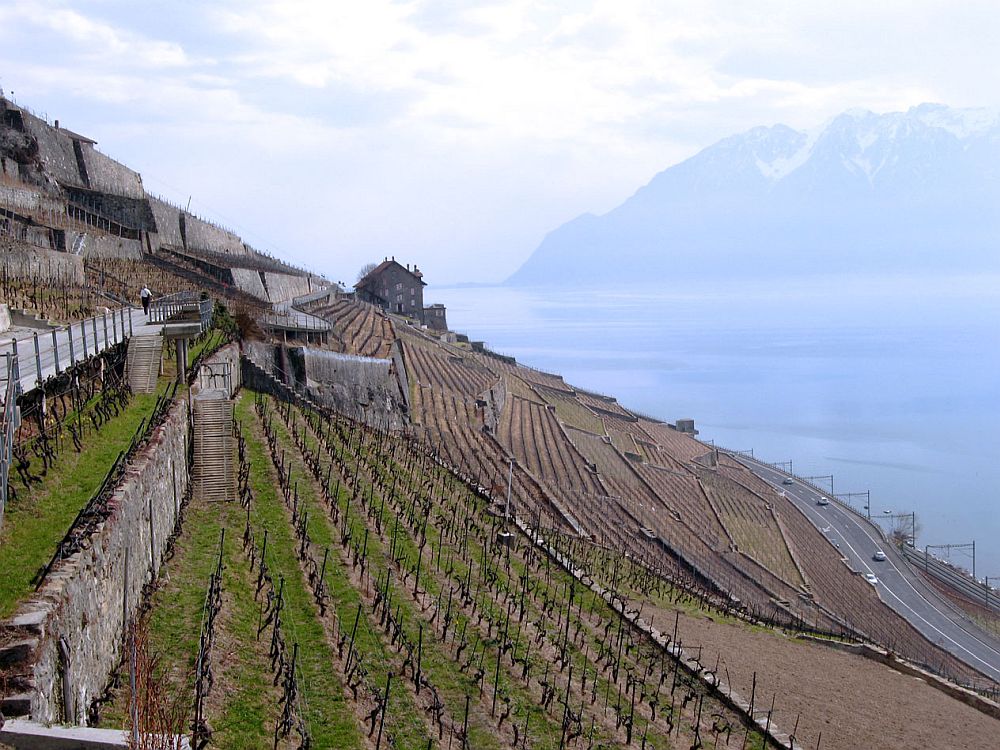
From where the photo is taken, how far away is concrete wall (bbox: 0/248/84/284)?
2612 centimetres

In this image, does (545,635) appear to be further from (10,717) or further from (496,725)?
(10,717)

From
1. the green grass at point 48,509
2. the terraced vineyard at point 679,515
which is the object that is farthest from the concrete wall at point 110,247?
the green grass at point 48,509

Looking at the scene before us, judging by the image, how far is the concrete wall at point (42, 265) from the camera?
85.7 feet

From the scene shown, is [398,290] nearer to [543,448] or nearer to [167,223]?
[167,223]

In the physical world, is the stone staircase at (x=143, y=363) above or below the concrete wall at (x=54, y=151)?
below

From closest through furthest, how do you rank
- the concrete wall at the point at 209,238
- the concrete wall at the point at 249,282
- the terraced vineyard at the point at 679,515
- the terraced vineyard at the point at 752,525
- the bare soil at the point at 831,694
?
the bare soil at the point at 831,694 < the terraced vineyard at the point at 679,515 < the terraced vineyard at the point at 752,525 < the concrete wall at the point at 249,282 < the concrete wall at the point at 209,238

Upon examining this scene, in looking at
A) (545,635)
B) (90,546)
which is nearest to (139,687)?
(90,546)

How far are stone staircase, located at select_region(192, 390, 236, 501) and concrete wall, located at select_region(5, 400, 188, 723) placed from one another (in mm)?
2620

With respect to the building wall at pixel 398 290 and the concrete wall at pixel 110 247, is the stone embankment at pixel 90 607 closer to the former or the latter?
the concrete wall at pixel 110 247

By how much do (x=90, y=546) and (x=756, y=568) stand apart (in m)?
32.9

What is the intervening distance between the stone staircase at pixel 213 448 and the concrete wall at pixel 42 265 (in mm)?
11222

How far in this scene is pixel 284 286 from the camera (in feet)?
192

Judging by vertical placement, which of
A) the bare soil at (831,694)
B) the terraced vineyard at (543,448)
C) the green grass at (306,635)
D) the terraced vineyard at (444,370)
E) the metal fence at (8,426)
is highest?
the metal fence at (8,426)

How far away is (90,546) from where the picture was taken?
9273 millimetres
